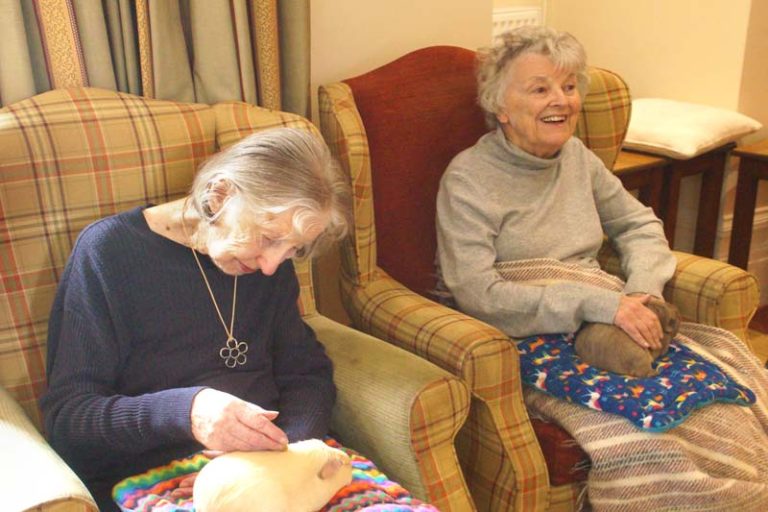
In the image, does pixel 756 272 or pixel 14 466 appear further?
pixel 756 272

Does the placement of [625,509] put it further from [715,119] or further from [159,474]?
[715,119]

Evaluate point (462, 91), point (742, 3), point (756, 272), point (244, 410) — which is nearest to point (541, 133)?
point (462, 91)

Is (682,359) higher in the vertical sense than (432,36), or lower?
lower

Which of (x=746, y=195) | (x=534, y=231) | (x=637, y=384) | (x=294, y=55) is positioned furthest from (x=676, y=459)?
(x=746, y=195)

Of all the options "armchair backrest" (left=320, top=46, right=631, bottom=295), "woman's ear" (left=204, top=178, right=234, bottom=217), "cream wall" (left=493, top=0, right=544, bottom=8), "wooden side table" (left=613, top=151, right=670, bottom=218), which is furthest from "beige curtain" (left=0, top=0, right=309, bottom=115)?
"cream wall" (left=493, top=0, right=544, bottom=8)

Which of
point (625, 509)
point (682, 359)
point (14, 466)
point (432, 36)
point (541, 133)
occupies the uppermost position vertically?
point (432, 36)

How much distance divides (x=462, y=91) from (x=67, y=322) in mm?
1193

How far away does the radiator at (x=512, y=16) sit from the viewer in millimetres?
3650

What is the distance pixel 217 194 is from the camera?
133 centimetres

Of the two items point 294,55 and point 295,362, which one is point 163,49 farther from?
point 295,362

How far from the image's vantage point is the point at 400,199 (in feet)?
6.64

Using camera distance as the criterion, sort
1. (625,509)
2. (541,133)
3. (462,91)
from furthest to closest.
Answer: (462,91), (541,133), (625,509)

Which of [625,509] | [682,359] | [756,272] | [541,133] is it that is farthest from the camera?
[756,272]

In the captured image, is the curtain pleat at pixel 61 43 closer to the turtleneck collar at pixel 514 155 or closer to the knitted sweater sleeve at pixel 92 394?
the knitted sweater sleeve at pixel 92 394
